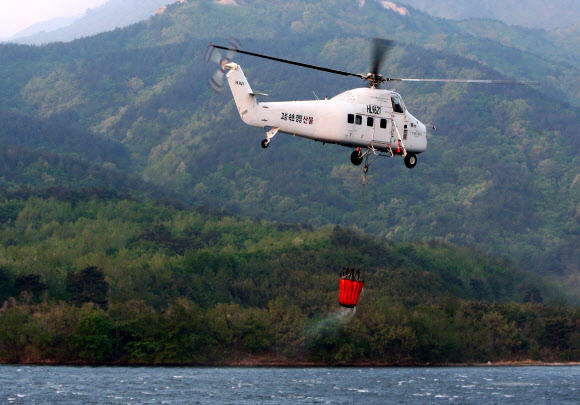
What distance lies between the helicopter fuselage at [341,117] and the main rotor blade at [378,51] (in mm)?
2342

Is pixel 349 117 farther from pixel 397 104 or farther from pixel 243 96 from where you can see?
pixel 243 96

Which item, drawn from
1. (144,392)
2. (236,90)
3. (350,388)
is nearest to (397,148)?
(236,90)

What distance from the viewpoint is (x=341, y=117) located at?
72.4 metres

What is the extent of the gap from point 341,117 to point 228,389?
361ft

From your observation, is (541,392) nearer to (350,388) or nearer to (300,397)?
(350,388)

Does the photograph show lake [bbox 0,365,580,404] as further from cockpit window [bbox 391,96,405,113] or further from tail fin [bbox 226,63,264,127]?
tail fin [bbox 226,63,264,127]

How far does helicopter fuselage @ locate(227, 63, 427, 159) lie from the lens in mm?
70562

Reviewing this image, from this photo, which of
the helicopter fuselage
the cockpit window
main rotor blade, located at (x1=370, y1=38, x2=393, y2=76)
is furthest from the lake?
main rotor blade, located at (x1=370, y1=38, x2=393, y2=76)

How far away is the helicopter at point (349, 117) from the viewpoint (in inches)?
2768

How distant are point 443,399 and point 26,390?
216 ft

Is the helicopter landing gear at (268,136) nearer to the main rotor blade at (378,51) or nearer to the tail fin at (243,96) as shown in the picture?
the tail fin at (243,96)

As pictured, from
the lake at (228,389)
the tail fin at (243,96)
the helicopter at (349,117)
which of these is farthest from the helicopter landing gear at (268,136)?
the lake at (228,389)

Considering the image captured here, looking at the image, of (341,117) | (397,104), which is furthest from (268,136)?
(397,104)

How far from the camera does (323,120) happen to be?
72.1m
